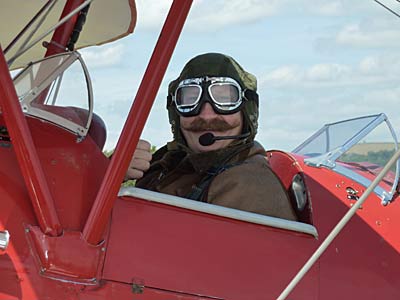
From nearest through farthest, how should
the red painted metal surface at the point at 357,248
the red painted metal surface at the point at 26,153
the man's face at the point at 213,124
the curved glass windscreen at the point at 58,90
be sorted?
the red painted metal surface at the point at 26,153 → the curved glass windscreen at the point at 58,90 → the red painted metal surface at the point at 357,248 → the man's face at the point at 213,124

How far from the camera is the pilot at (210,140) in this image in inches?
130

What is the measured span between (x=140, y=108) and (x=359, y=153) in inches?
66.1

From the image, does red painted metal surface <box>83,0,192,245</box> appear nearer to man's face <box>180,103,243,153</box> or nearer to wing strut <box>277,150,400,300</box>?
wing strut <box>277,150,400,300</box>

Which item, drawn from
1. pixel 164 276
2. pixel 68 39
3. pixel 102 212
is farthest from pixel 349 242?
pixel 68 39

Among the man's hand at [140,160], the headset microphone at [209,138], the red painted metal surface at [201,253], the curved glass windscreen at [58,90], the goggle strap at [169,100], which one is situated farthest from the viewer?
the goggle strap at [169,100]

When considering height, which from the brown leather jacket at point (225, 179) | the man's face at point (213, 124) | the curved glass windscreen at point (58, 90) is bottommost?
the brown leather jacket at point (225, 179)

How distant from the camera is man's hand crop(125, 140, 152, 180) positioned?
324 cm

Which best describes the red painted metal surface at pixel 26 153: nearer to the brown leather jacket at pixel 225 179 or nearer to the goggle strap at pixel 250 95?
→ the brown leather jacket at pixel 225 179

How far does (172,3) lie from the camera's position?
2535 mm

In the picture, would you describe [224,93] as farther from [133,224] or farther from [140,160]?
[133,224]

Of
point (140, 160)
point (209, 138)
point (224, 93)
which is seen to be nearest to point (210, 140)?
point (209, 138)

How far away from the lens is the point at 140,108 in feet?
8.20

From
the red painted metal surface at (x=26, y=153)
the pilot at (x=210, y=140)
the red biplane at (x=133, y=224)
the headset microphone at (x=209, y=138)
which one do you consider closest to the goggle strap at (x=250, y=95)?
the pilot at (x=210, y=140)

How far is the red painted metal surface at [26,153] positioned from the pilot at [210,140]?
75 cm
